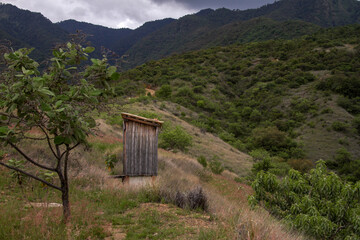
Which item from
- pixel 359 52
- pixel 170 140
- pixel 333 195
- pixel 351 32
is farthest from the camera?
pixel 351 32

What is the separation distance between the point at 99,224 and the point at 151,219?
102cm

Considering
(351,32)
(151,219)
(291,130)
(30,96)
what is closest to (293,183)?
(151,219)

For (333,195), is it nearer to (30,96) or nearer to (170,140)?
(30,96)

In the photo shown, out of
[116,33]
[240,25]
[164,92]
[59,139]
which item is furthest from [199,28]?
[59,139]

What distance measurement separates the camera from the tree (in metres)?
2.99

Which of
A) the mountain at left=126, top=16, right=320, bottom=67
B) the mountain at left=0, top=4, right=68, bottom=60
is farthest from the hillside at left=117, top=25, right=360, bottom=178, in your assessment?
the mountain at left=0, top=4, right=68, bottom=60

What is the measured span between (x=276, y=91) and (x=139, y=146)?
37.6 meters

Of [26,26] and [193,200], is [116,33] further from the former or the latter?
[193,200]

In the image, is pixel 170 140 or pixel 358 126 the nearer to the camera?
pixel 170 140

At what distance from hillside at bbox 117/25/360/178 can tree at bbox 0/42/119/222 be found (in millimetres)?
19137

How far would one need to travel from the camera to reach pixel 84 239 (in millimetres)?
3908

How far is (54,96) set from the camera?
11.1ft

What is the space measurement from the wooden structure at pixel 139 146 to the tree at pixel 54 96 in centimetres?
485

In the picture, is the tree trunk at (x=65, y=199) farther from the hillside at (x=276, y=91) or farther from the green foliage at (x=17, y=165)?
the hillside at (x=276, y=91)
